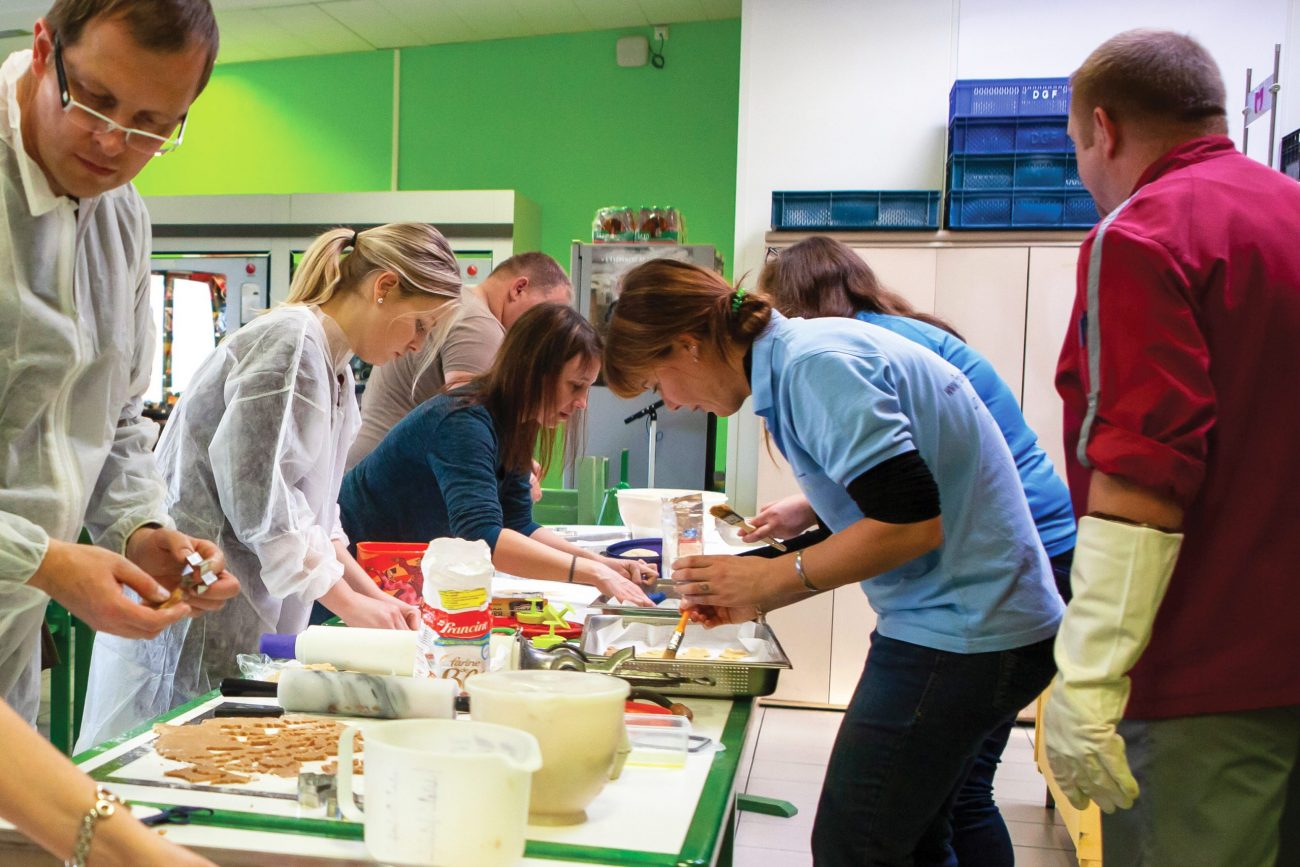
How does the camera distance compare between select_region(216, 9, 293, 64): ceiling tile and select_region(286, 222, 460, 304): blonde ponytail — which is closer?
select_region(286, 222, 460, 304): blonde ponytail

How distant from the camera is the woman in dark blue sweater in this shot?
2.21m

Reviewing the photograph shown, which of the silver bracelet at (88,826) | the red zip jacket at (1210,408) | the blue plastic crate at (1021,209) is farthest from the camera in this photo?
the blue plastic crate at (1021,209)

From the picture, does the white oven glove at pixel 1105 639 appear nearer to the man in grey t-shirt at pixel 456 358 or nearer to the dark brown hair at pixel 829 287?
the dark brown hair at pixel 829 287

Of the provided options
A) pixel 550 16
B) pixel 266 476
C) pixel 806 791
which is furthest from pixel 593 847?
pixel 550 16

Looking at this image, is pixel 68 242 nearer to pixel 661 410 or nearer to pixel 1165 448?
pixel 1165 448

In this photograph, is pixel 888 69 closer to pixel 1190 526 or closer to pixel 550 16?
pixel 550 16

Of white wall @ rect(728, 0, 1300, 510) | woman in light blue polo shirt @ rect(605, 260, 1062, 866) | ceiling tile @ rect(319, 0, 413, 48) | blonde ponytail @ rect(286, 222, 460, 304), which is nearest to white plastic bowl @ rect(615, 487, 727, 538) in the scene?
blonde ponytail @ rect(286, 222, 460, 304)

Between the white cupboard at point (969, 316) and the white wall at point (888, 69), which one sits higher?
the white wall at point (888, 69)

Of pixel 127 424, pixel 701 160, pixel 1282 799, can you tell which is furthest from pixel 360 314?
pixel 701 160

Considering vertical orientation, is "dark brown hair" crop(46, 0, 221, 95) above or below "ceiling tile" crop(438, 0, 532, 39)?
below

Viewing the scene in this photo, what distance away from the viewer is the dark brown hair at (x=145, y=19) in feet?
3.78

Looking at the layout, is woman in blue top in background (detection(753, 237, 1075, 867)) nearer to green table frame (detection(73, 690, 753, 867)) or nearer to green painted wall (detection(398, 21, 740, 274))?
green table frame (detection(73, 690, 753, 867))

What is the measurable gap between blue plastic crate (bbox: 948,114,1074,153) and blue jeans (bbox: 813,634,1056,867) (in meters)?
3.05

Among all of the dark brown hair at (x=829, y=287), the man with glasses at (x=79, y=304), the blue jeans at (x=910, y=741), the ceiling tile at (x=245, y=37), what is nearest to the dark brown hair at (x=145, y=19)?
the man with glasses at (x=79, y=304)
